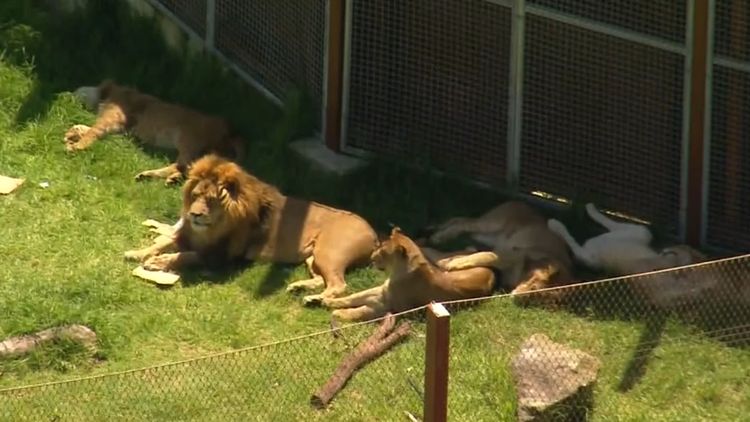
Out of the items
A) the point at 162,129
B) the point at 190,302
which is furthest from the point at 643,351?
the point at 162,129

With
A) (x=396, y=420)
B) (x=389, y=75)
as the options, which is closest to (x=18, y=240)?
(x=389, y=75)

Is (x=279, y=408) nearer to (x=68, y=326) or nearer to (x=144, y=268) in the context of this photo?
(x=68, y=326)

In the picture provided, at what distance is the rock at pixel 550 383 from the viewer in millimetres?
9102

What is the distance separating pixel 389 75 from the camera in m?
12.7

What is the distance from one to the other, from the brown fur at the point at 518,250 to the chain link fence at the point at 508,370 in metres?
0.65

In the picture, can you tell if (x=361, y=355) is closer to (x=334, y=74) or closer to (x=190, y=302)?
(x=190, y=302)

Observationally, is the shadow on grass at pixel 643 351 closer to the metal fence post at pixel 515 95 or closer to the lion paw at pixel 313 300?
the lion paw at pixel 313 300

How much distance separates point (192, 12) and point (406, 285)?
4596 millimetres

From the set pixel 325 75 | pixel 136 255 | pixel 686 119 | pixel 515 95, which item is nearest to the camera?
pixel 686 119

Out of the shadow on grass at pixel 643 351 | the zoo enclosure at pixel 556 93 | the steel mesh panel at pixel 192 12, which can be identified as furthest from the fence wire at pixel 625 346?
the steel mesh panel at pixel 192 12

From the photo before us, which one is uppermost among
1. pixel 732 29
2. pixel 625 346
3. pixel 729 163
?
pixel 732 29

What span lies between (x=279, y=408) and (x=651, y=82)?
12.5 ft

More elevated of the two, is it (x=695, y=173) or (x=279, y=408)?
(x=695, y=173)

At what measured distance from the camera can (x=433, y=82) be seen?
41.1ft
